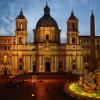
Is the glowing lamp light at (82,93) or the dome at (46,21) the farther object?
the dome at (46,21)

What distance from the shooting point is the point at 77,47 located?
7619 cm

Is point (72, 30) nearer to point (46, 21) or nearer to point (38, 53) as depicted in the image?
point (46, 21)

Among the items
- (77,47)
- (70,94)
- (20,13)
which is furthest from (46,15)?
(70,94)

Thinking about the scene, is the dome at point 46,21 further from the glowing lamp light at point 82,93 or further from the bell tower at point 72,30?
the glowing lamp light at point 82,93

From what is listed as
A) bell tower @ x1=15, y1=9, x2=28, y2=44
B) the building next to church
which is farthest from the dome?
bell tower @ x1=15, y1=9, x2=28, y2=44

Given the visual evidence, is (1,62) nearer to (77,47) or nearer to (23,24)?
(23,24)

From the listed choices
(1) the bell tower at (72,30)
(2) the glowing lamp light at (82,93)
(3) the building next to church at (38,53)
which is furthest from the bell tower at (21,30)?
(2) the glowing lamp light at (82,93)

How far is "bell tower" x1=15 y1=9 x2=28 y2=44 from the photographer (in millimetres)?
75875

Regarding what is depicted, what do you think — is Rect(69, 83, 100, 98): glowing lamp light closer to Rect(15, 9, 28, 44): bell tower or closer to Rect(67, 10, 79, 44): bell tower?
Rect(67, 10, 79, 44): bell tower

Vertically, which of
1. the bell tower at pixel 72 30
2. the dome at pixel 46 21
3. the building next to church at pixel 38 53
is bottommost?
the building next to church at pixel 38 53


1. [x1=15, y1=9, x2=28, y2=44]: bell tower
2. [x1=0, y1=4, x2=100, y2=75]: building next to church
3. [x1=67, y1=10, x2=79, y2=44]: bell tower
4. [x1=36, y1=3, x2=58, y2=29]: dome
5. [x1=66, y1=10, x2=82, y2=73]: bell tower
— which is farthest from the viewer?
[x1=36, y1=3, x2=58, y2=29]: dome

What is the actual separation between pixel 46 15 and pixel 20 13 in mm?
7666

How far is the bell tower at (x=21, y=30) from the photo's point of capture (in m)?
75.9

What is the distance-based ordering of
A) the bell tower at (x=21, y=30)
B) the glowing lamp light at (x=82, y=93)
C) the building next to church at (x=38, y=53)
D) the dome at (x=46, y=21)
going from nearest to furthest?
the glowing lamp light at (x=82, y=93), the building next to church at (x=38, y=53), the bell tower at (x=21, y=30), the dome at (x=46, y=21)
